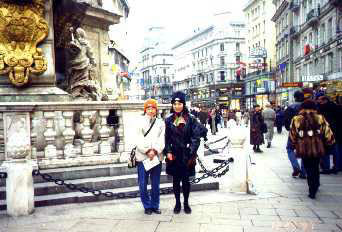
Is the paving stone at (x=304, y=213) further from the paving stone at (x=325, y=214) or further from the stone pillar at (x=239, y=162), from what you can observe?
the stone pillar at (x=239, y=162)

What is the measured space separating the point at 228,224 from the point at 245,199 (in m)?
1.48

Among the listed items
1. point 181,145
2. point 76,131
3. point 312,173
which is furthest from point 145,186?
point 312,173

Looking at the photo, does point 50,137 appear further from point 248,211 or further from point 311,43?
point 311,43

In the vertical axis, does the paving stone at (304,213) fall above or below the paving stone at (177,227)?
below

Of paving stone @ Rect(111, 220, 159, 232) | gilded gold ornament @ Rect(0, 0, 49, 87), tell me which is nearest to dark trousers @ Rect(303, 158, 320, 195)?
paving stone @ Rect(111, 220, 159, 232)

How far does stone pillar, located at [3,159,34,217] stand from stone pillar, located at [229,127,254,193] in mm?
3715

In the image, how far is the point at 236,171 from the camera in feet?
24.6

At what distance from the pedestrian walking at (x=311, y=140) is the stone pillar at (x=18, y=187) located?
478 cm

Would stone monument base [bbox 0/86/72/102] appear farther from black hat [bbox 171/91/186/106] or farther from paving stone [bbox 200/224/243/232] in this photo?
paving stone [bbox 200/224/243/232]

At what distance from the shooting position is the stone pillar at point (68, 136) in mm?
7387

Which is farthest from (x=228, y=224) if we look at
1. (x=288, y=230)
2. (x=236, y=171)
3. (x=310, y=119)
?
(x=310, y=119)

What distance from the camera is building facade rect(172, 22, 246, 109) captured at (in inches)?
3499

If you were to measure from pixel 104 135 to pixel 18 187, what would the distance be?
84.9 inches

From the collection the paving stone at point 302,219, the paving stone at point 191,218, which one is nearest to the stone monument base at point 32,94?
the paving stone at point 191,218
